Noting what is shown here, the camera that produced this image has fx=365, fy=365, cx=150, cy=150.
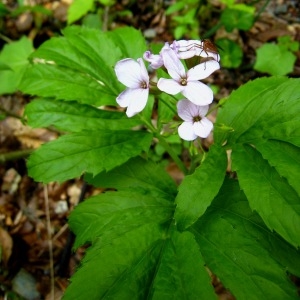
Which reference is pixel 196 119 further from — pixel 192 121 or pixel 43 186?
pixel 43 186

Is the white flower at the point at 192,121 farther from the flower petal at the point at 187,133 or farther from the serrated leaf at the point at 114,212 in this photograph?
the serrated leaf at the point at 114,212

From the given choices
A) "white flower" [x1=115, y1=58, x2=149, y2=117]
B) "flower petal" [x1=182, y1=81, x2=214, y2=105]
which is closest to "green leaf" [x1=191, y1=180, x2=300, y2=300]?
"flower petal" [x1=182, y1=81, x2=214, y2=105]

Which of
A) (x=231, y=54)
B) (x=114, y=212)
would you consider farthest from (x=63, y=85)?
(x=231, y=54)

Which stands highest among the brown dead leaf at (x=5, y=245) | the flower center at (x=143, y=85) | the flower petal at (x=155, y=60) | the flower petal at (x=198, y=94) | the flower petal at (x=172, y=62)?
the flower petal at (x=172, y=62)

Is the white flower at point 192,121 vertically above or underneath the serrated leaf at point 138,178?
above

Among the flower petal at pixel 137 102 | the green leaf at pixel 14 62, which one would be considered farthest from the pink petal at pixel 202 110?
the green leaf at pixel 14 62

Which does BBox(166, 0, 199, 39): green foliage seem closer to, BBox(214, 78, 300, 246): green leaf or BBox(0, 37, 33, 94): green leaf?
BBox(0, 37, 33, 94): green leaf
